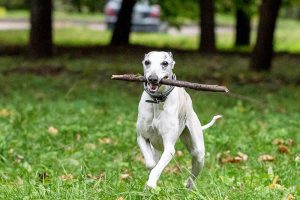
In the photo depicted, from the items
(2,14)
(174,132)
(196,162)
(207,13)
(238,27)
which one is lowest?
(2,14)

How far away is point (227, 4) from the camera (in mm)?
30406

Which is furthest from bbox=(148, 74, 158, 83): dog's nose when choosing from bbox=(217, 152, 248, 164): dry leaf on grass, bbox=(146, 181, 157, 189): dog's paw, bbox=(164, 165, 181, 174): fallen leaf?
bbox=(217, 152, 248, 164): dry leaf on grass

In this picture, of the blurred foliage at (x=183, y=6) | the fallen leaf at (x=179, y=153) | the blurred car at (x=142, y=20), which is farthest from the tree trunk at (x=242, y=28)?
the fallen leaf at (x=179, y=153)

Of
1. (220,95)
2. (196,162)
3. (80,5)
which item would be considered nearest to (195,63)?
(220,95)

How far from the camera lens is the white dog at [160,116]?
4895mm

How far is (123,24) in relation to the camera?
26250mm

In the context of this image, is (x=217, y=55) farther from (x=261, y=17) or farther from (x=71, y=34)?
(x=71, y=34)

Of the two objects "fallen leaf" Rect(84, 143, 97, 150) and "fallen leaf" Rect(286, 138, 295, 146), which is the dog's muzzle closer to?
"fallen leaf" Rect(84, 143, 97, 150)

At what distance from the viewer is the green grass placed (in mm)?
5348

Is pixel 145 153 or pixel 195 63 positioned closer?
pixel 145 153

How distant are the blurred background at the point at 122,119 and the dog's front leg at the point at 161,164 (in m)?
0.10

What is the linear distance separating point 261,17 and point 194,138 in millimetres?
12800

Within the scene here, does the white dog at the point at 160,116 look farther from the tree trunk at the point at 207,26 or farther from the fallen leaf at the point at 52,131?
the tree trunk at the point at 207,26

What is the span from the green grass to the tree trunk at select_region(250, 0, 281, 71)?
1.16ft
